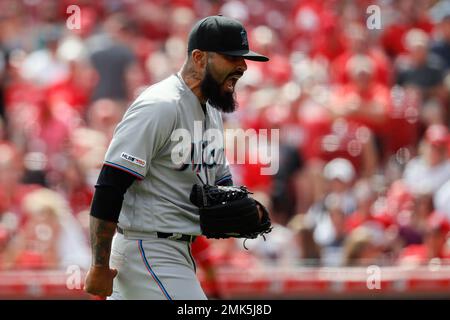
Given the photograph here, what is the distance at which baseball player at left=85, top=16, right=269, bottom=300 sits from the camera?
3900mm

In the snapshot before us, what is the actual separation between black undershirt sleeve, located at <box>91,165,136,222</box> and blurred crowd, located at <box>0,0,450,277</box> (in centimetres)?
259

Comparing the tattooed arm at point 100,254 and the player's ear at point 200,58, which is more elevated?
the player's ear at point 200,58

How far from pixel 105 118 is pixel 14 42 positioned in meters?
2.68

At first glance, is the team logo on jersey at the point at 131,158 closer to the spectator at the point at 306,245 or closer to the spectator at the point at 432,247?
the spectator at the point at 432,247

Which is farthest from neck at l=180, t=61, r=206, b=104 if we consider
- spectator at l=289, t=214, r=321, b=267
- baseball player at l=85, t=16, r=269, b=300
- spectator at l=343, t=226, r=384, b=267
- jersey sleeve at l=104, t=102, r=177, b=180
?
spectator at l=289, t=214, r=321, b=267

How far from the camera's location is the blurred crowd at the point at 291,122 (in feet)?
A: 23.8

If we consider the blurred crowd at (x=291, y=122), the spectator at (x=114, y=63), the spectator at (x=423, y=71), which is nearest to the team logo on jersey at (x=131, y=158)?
the blurred crowd at (x=291, y=122)

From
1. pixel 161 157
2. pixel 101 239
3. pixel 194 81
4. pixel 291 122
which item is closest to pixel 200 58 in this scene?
pixel 194 81

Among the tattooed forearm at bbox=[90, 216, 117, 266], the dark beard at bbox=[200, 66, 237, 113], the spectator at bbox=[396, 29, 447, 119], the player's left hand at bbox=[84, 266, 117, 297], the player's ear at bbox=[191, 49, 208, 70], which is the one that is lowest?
the player's left hand at bbox=[84, 266, 117, 297]

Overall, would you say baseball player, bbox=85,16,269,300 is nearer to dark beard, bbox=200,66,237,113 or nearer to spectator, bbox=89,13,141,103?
dark beard, bbox=200,66,237,113

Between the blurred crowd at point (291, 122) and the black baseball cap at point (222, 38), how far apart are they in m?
2.56

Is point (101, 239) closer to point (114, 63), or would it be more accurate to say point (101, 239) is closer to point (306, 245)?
point (306, 245)
